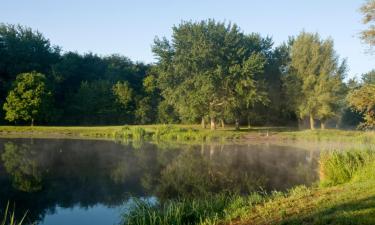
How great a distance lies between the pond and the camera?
1354 cm

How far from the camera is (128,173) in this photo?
20.1 m

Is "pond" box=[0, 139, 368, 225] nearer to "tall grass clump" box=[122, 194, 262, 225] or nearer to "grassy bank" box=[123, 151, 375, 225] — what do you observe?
"tall grass clump" box=[122, 194, 262, 225]

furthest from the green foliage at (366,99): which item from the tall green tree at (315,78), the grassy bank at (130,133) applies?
the tall green tree at (315,78)

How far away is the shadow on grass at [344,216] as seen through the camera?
733 centimetres

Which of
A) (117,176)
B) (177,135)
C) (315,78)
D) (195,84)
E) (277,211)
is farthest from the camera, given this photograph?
(315,78)

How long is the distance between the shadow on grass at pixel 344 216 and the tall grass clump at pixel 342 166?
590 cm

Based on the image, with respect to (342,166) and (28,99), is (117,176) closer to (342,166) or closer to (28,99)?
(342,166)

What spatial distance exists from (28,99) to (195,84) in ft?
64.0

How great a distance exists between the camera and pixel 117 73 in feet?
221

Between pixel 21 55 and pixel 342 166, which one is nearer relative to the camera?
pixel 342 166

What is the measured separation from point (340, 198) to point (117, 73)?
59891 millimetres

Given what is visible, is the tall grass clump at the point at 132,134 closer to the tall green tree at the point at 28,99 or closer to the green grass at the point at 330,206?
the tall green tree at the point at 28,99

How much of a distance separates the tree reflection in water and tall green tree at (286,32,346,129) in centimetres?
2232

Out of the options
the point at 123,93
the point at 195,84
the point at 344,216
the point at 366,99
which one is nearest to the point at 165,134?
the point at 195,84
